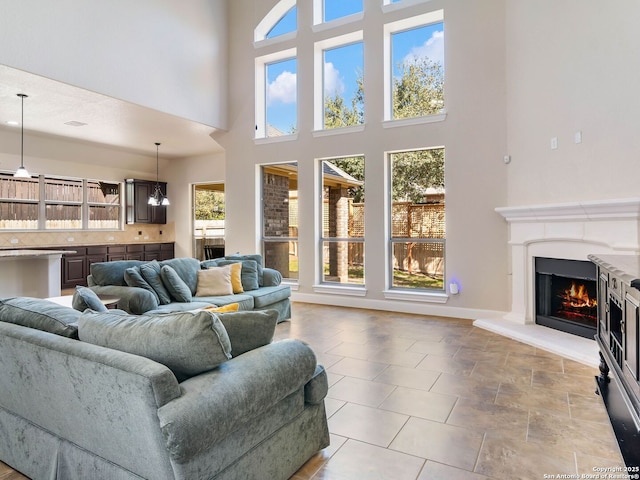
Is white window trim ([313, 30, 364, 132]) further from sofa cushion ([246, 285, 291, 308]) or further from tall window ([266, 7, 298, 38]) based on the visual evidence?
sofa cushion ([246, 285, 291, 308])

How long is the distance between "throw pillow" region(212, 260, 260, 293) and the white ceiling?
2624mm

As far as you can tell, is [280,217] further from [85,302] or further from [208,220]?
[85,302]

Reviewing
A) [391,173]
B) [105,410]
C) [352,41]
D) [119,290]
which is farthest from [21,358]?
[352,41]

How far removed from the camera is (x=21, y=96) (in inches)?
204

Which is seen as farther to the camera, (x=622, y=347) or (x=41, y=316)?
(x=622, y=347)

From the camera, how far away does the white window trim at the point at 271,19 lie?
22.7ft

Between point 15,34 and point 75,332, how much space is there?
13.6 ft

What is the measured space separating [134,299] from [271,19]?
5623 millimetres

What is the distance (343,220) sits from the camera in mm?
6590

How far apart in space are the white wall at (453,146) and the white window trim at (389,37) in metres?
0.10

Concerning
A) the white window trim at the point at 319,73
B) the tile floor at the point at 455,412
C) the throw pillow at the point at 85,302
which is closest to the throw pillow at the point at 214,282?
the tile floor at the point at 455,412

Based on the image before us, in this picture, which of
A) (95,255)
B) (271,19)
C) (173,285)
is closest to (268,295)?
(173,285)

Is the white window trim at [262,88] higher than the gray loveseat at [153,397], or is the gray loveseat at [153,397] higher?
the white window trim at [262,88]

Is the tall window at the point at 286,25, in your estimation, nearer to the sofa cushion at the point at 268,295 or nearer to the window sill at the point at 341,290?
the window sill at the point at 341,290
